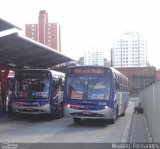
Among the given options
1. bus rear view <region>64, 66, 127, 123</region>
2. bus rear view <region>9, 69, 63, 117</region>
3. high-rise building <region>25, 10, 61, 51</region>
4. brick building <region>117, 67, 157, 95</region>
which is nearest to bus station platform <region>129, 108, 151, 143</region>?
bus rear view <region>64, 66, 127, 123</region>

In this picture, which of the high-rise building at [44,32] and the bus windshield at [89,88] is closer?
the bus windshield at [89,88]

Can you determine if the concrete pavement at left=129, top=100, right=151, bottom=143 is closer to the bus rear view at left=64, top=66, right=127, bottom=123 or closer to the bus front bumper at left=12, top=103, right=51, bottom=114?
the bus rear view at left=64, top=66, right=127, bottom=123

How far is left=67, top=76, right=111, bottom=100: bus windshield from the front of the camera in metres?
17.9

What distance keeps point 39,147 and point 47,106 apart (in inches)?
394

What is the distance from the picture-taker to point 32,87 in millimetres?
21547

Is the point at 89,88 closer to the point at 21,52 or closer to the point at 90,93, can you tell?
the point at 90,93

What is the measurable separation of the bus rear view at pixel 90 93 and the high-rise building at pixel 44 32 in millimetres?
90592

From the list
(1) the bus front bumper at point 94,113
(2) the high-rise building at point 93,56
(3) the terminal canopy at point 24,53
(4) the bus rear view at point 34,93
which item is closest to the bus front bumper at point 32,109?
(4) the bus rear view at point 34,93

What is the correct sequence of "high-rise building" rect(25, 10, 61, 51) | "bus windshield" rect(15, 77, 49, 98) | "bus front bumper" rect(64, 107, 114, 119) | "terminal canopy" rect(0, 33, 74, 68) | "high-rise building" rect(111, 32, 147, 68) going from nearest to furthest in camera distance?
"bus front bumper" rect(64, 107, 114, 119)
"terminal canopy" rect(0, 33, 74, 68)
"bus windshield" rect(15, 77, 49, 98)
"high-rise building" rect(111, 32, 147, 68)
"high-rise building" rect(25, 10, 61, 51)

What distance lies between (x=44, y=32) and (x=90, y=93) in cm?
9598

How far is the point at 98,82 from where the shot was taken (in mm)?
18156

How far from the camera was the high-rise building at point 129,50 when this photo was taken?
10888 centimetres

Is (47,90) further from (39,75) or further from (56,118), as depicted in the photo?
(56,118)

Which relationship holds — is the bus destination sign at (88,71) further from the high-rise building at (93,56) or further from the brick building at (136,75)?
the high-rise building at (93,56)
